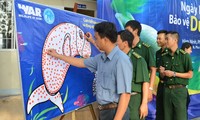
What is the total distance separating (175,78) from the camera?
474 cm

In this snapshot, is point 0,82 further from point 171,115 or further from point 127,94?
point 127,94

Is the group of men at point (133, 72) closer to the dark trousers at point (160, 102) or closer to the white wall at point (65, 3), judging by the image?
the dark trousers at point (160, 102)

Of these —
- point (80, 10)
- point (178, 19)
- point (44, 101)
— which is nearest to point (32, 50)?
point (44, 101)

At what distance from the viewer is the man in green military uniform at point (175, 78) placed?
185 inches

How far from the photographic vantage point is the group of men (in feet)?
9.12

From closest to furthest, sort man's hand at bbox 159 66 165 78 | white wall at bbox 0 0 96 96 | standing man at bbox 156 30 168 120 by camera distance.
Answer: man's hand at bbox 159 66 165 78 → standing man at bbox 156 30 168 120 → white wall at bbox 0 0 96 96

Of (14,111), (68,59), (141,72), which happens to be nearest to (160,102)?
(141,72)

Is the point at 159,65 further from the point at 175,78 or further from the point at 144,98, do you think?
the point at 144,98

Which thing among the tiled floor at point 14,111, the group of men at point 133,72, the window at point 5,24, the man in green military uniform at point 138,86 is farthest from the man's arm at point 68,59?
the window at point 5,24

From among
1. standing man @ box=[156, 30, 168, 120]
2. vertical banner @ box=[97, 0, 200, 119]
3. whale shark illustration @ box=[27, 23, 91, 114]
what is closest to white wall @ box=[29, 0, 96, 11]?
vertical banner @ box=[97, 0, 200, 119]

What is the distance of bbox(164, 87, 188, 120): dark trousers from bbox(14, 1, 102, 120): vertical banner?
4.90 feet

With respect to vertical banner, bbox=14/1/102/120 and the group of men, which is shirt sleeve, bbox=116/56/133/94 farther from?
vertical banner, bbox=14/1/102/120

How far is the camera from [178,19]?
6352 mm

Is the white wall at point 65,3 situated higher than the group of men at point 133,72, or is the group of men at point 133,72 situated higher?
the white wall at point 65,3
